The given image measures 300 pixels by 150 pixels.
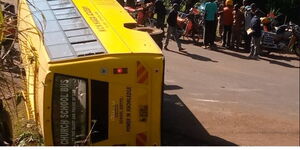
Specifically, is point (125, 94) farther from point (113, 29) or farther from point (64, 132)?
point (113, 29)

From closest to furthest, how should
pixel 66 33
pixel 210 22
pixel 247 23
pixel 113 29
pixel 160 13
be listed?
pixel 66 33 → pixel 113 29 → pixel 247 23 → pixel 210 22 → pixel 160 13

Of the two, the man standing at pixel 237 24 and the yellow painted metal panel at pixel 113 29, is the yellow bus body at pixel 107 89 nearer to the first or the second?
the yellow painted metal panel at pixel 113 29

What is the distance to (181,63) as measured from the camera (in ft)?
44.0

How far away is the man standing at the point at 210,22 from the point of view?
1512 centimetres

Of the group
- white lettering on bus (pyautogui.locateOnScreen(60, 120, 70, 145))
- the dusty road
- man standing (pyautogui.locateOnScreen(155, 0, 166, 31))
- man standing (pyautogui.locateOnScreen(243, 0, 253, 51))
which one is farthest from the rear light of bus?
man standing (pyautogui.locateOnScreen(155, 0, 166, 31))

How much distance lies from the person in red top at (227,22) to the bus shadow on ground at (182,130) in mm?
5715

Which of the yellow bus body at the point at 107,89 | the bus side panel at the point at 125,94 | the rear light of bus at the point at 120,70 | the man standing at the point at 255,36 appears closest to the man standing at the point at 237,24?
the man standing at the point at 255,36

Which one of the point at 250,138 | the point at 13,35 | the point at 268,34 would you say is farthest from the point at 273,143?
the point at 268,34

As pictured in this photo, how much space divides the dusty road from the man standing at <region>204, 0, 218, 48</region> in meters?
0.70

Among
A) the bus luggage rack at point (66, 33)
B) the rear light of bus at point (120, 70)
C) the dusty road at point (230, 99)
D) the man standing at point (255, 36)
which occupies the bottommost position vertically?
the dusty road at point (230, 99)

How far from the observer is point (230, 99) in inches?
416

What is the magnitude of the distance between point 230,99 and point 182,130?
2245mm

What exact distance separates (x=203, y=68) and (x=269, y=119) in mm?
3621

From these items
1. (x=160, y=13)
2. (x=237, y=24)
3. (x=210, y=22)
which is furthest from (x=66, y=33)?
(x=160, y=13)
